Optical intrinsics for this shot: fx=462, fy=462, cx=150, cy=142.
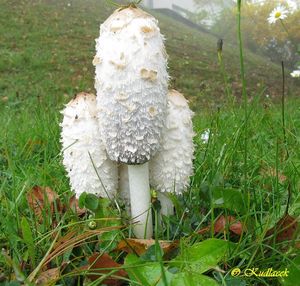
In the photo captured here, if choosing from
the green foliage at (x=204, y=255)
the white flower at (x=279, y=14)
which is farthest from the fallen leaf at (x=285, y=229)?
the white flower at (x=279, y=14)

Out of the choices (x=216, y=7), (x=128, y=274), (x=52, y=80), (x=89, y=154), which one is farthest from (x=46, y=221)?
(x=216, y=7)

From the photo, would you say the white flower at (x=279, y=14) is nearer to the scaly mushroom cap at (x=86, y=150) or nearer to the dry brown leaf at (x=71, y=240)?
the scaly mushroom cap at (x=86, y=150)

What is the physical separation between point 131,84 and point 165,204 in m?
0.44

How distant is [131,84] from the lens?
3.52 feet

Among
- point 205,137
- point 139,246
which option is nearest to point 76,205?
point 139,246

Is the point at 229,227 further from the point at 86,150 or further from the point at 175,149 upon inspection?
the point at 86,150

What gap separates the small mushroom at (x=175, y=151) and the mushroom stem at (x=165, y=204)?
5 centimetres

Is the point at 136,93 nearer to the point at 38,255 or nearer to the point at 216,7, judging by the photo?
the point at 38,255

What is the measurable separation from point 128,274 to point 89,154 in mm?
368

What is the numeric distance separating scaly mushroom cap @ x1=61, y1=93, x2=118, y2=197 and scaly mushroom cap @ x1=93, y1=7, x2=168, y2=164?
2.9 inches

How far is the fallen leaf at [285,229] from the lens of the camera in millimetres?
1093

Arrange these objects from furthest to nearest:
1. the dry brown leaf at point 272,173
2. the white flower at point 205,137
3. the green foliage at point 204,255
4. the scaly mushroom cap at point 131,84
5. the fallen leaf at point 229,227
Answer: the white flower at point 205,137 < the dry brown leaf at point 272,173 < the fallen leaf at point 229,227 < the scaly mushroom cap at point 131,84 < the green foliage at point 204,255

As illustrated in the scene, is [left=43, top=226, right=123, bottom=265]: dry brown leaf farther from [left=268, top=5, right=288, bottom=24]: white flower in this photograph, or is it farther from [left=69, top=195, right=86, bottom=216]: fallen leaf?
[left=268, top=5, right=288, bottom=24]: white flower

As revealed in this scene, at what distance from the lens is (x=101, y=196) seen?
1277 millimetres
